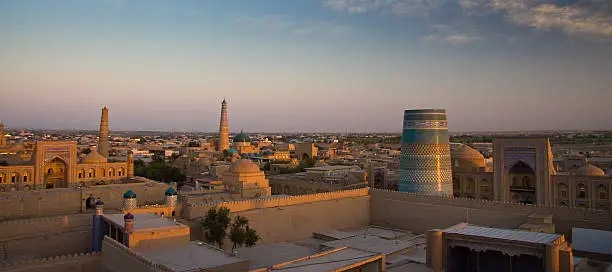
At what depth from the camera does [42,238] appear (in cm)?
1289

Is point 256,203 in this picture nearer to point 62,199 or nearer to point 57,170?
point 62,199

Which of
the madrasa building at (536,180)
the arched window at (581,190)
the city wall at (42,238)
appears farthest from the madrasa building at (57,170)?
the arched window at (581,190)

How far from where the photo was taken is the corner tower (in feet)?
57.5

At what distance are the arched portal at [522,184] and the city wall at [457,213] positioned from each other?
15.9 ft

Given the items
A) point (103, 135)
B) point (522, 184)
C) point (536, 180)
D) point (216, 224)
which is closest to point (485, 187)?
point (522, 184)

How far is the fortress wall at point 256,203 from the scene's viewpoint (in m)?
14.8

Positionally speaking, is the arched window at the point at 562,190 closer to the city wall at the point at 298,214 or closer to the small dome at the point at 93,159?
the city wall at the point at 298,214

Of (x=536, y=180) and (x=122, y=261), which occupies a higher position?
(x=536, y=180)

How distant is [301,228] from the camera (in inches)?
676

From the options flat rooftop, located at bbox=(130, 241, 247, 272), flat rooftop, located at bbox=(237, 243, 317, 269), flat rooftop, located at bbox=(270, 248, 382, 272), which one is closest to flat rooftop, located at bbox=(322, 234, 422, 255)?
flat rooftop, located at bbox=(237, 243, 317, 269)

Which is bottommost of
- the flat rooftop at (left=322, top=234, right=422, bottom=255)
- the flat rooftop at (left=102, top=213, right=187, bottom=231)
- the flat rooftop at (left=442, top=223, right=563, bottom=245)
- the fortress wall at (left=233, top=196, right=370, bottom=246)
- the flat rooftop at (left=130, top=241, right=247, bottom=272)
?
the flat rooftop at (left=322, top=234, right=422, bottom=255)

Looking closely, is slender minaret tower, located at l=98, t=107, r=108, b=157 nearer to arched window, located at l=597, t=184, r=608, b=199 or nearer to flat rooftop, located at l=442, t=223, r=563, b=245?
flat rooftop, located at l=442, t=223, r=563, b=245

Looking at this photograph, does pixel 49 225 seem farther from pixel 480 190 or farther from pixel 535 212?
pixel 480 190

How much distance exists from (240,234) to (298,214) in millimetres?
3851
